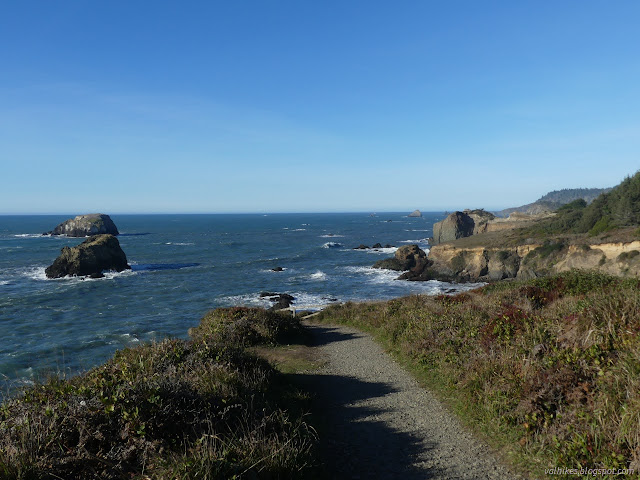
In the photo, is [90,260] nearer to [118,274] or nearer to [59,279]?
[118,274]

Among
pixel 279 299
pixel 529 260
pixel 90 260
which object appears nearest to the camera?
pixel 279 299

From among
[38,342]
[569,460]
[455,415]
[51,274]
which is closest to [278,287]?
[38,342]

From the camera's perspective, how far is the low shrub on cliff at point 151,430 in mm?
5203

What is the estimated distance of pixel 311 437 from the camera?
24.3 feet

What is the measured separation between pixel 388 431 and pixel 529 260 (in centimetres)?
4291

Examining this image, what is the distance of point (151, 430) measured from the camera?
6035 mm

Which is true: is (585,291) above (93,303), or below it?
above

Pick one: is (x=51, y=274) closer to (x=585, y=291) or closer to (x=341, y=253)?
(x=341, y=253)

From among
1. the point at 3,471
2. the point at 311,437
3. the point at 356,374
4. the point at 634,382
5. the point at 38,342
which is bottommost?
the point at 38,342

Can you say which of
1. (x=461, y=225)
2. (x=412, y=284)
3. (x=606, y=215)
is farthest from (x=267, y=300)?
(x=461, y=225)

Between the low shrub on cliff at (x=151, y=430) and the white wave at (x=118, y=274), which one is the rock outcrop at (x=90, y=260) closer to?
the white wave at (x=118, y=274)

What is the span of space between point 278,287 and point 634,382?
4170cm

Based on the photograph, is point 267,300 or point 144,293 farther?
point 144,293

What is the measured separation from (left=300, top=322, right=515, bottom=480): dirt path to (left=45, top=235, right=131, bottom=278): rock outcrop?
5203 cm
